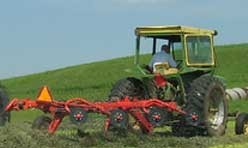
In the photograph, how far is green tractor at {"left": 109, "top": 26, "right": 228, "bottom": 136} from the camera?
15.5 metres

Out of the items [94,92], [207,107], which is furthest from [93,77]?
[207,107]

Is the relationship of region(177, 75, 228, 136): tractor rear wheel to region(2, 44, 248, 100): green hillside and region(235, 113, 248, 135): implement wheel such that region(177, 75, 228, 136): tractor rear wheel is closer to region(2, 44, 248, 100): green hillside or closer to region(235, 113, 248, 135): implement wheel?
region(235, 113, 248, 135): implement wheel

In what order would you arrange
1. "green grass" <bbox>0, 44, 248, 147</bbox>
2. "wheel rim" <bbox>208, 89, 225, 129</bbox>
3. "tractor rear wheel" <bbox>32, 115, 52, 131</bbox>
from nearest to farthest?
1. "green grass" <bbox>0, 44, 248, 147</bbox>
2. "tractor rear wheel" <bbox>32, 115, 52, 131</bbox>
3. "wheel rim" <bbox>208, 89, 225, 129</bbox>

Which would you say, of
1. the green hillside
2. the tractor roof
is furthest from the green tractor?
the green hillside

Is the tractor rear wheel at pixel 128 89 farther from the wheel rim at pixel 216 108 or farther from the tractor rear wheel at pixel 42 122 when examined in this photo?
the tractor rear wheel at pixel 42 122

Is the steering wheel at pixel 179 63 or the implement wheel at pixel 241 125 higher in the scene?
the steering wheel at pixel 179 63

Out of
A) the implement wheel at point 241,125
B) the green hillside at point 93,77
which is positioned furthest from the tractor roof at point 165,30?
the green hillside at point 93,77

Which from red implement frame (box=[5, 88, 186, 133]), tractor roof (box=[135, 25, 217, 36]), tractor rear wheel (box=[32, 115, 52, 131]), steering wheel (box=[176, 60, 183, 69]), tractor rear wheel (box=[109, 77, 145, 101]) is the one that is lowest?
tractor rear wheel (box=[32, 115, 52, 131])

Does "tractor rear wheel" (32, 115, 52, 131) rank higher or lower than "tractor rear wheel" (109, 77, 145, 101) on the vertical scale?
lower

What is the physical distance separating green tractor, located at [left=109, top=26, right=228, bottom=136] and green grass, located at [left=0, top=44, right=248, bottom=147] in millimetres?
460

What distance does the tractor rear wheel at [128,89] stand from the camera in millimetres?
16406

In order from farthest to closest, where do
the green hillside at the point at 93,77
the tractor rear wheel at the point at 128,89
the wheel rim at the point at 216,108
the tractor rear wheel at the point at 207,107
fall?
the green hillside at the point at 93,77 < the tractor rear wheel at the point at 128,89 < the wheel rim at the point at 216,108 < the tractor rear wheel at the point at 207,107

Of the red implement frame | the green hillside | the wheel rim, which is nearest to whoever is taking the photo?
the red implement frame

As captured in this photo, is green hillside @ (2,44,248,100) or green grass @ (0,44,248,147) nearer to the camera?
green grass @ (0,44,248,147)
